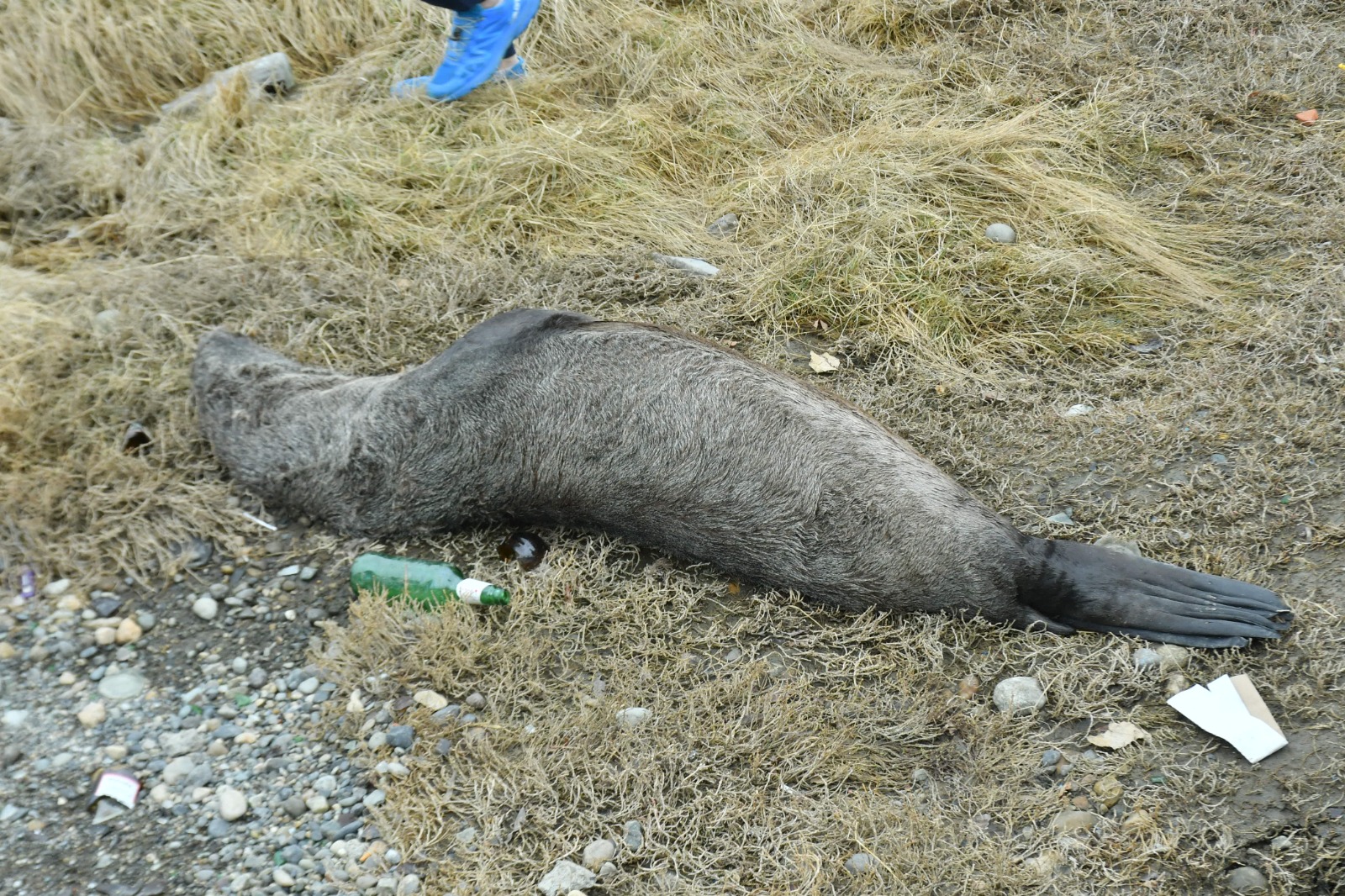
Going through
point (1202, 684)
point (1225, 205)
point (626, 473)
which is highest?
point (1225, 205)

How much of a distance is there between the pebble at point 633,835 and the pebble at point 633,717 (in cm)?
36

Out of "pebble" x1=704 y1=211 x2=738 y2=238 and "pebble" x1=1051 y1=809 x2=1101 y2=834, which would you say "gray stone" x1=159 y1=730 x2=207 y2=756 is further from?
"pebble" x1=704 y1=211 x2=738 y2=238

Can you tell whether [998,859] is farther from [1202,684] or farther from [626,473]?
[626,473]

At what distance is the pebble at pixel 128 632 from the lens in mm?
3895

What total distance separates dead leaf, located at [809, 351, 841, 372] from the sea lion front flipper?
1.44m

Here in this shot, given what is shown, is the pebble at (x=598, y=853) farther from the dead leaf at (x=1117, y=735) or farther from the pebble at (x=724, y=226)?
the pebble at (x=724, y=226)

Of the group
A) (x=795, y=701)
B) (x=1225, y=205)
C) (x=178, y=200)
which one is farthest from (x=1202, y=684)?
(x=178, y=200)

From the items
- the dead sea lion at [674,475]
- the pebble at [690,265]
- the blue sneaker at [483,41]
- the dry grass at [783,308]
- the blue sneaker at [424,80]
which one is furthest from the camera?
the blue sneaker at [424,80]

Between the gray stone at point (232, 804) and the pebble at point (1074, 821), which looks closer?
the pebble at point (1074, 821)

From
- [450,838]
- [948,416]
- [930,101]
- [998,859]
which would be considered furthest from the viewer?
[930,101]

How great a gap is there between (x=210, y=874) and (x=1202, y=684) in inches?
122

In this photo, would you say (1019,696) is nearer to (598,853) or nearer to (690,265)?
(598,853)

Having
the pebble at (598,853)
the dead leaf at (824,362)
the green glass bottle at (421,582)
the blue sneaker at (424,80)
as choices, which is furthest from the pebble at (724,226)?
the pebble at (598,853)

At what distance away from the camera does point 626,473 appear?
Answer: 391 centimetres
